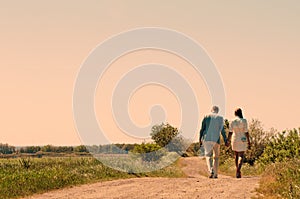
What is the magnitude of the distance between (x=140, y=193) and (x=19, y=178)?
665 cm

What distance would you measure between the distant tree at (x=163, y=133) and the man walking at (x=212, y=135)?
97.1ft

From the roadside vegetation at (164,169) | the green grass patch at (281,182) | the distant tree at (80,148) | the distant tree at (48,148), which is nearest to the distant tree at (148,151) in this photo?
the roadside vegetation at (164,169)

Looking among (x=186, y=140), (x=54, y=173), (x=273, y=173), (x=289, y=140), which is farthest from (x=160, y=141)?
(x=273, y=173)

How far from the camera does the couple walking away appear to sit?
757 inches

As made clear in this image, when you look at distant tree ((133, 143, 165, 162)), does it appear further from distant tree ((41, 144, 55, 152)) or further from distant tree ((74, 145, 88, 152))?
distant tree ((41, 144, 55, 152))

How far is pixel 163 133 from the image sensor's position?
167 feet

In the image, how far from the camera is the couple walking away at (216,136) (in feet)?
63.1

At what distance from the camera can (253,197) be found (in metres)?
13.7

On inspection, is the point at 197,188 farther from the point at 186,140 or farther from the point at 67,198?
the point at 186,140

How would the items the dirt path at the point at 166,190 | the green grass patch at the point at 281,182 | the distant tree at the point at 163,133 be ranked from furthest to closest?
1. the distant tree at the point at 163,133
2. the dirt path at the point at 166,190
3. the green grass patch at the point at 281,182

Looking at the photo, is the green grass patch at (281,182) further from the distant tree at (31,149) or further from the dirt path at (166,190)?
the distant tree at (31,149)

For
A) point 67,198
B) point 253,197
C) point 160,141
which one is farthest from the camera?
point 160,141

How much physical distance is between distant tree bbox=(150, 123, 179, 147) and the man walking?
29608 mm

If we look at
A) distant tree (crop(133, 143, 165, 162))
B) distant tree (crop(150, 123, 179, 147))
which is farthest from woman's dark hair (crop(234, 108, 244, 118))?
distant tree (crop(150, 123, 179, 147))
